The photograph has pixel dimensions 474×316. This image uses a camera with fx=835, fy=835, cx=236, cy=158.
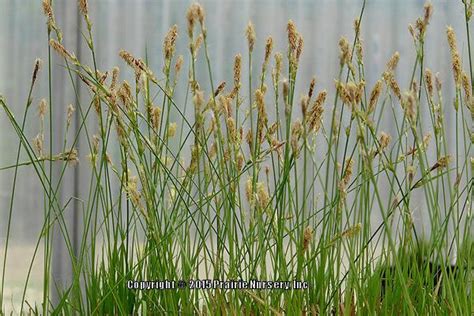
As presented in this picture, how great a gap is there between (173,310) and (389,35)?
7.24ft

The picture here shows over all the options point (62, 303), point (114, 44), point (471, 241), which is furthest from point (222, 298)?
point (114, 44)

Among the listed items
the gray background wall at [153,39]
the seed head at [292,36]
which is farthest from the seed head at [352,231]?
the gray background wall at [153,39]

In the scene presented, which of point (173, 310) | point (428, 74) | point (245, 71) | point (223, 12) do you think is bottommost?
point (173, 310)

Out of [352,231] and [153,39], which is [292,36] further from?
[153,39]

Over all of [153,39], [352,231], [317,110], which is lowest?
[352,231]

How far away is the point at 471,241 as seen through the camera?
1.00 meters

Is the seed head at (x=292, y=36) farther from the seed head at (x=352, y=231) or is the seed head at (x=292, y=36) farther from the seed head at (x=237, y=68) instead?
the seed head at (x=352, y=231)

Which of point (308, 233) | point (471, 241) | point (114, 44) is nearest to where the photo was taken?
point (308, 233)

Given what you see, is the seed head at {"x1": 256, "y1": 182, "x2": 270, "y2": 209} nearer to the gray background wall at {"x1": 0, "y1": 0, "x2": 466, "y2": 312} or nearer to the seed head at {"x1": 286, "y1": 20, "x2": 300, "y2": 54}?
the seed head at {"x1": 286, "y1": 20, "x2": 300, "y2": 54}

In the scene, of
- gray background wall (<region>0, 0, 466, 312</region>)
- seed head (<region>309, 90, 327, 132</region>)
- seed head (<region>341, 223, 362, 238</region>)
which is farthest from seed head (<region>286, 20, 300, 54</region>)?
gray background wall (<region>0, 0, 466, 312</region>)

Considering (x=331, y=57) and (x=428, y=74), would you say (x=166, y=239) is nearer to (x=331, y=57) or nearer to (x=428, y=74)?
(x=428, y=74)

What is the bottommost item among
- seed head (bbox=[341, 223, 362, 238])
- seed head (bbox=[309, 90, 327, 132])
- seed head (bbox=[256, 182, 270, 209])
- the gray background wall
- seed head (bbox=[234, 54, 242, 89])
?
seed head (bbox=[341, 223, 362, 238])

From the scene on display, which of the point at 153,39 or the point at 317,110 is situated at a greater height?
the point at 153,39

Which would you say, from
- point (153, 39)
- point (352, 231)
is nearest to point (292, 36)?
point (352, 231)
